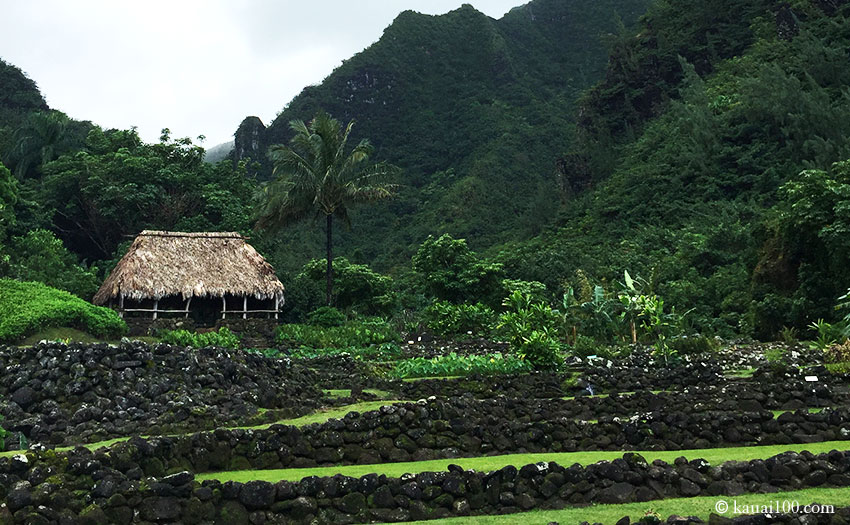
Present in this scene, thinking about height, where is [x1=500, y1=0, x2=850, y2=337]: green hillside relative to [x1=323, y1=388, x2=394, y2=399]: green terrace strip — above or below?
above

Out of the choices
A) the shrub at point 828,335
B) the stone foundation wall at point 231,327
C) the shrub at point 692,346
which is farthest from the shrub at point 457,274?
the shrub at point 828,335

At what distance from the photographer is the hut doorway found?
27.8 m

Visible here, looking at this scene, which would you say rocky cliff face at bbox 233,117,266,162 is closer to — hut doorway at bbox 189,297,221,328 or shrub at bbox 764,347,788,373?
hut doorway at bbox 189,297,221,328

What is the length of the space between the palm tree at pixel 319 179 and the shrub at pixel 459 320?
4690 mm

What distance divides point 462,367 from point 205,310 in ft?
49.3

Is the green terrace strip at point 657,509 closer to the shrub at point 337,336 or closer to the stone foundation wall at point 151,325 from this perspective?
the shrub at point 337,336

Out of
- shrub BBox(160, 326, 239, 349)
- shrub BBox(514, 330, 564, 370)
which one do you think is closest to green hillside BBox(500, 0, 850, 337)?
shrub BBox(514, 330, 564, 370)

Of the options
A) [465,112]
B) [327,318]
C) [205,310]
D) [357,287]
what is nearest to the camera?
[327,318]

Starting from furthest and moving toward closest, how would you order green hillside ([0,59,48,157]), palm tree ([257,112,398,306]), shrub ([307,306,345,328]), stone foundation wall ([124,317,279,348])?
green hillside ([0,59,48,157])
palm tree ([257,112,398,306])
shrub ([307,306,345,328])
stone foundation wall ([124,317,279,348])

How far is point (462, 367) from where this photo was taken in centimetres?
1584

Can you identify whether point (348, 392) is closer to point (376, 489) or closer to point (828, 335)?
point (376, 489)

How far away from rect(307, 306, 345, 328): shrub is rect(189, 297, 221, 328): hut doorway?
3.58m

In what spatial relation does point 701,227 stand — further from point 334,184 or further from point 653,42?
point 653,42

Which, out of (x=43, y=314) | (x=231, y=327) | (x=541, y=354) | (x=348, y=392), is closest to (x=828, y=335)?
(x=541, y=354)
